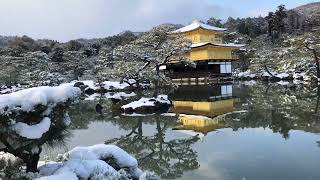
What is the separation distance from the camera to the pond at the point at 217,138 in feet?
26.7

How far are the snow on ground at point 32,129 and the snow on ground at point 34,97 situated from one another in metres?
0.21

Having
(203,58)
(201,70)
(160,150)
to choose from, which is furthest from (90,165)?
(201,70)

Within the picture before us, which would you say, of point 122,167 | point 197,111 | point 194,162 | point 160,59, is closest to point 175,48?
point 160,59

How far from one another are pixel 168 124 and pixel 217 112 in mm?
3842

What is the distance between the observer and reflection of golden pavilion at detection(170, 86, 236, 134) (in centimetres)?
1426

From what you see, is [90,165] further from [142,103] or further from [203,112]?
[142,103]

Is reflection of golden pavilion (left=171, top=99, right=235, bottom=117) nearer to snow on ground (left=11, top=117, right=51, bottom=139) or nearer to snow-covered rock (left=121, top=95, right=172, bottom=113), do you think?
snow-covered rock (left=121, top=95, right=172, bottom=113)

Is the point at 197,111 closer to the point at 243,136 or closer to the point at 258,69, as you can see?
the point at 243,136

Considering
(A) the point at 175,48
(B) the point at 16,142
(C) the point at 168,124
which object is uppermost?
(A) the point at 175,48

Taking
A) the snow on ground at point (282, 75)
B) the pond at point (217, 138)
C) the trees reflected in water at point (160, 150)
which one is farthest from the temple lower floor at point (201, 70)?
the trees reflected in water at point (160, 150)

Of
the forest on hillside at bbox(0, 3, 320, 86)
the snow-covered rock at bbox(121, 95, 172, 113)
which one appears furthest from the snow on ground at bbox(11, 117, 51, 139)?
A: the forest on hillside at bbox(0, 3, 320, 86)

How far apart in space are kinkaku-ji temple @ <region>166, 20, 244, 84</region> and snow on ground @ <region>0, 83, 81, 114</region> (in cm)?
3432

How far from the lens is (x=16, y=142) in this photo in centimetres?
564

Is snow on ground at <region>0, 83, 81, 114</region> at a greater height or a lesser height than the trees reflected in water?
greater
